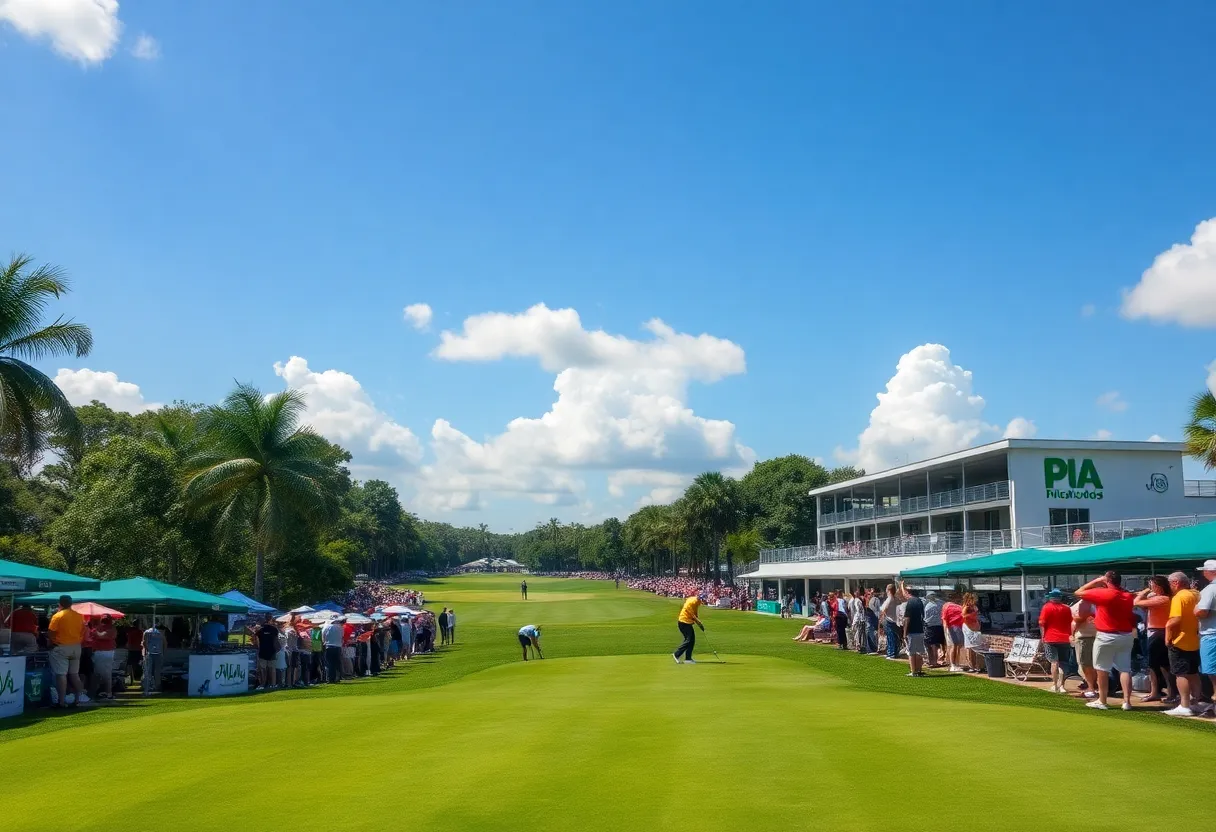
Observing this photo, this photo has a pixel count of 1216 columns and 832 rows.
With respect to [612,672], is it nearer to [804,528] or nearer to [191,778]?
[191,778]

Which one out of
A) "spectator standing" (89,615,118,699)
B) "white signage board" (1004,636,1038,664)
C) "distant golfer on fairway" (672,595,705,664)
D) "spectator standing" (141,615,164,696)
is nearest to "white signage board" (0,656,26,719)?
"spectator standing" (89,615,118,699)

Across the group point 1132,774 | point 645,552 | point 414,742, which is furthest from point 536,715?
point 645,552

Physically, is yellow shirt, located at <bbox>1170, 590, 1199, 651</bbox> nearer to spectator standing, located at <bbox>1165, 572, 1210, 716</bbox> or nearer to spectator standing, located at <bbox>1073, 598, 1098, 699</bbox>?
spectator standing, located at <bbox>1165, 572, 1210, 716</bbox>

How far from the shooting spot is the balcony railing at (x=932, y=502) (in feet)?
163

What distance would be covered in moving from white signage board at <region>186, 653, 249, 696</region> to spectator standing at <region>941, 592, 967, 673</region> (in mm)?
16300

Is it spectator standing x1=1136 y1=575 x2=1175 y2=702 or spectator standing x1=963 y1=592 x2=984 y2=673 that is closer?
spectator standing x1=1136 y1=575 x2=1175 y2=702

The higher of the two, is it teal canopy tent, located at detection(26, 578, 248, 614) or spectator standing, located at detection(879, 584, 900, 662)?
teal canopy tent, located at detection(26, 578, 248, 614)

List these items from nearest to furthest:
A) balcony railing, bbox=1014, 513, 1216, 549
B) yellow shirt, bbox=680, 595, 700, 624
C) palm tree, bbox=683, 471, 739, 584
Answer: yellow shirt, bbox=680, 595, 700, 624, balcony railing, bbox=1014, 513, 1216, 549, palm tree, bbox=683, 471, 739, 584

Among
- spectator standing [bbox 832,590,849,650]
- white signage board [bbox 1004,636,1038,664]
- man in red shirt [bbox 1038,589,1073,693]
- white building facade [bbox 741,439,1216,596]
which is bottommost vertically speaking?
spectator standing [bbox 832,590,849,650]

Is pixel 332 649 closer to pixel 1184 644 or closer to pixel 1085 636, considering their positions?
pixel 1085 636

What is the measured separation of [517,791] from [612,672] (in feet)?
40.4

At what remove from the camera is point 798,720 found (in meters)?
12.1

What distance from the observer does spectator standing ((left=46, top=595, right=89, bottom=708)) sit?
1727 centimetres

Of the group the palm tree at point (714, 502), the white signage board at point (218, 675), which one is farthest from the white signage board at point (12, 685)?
the palm tree at point (714, 502)
